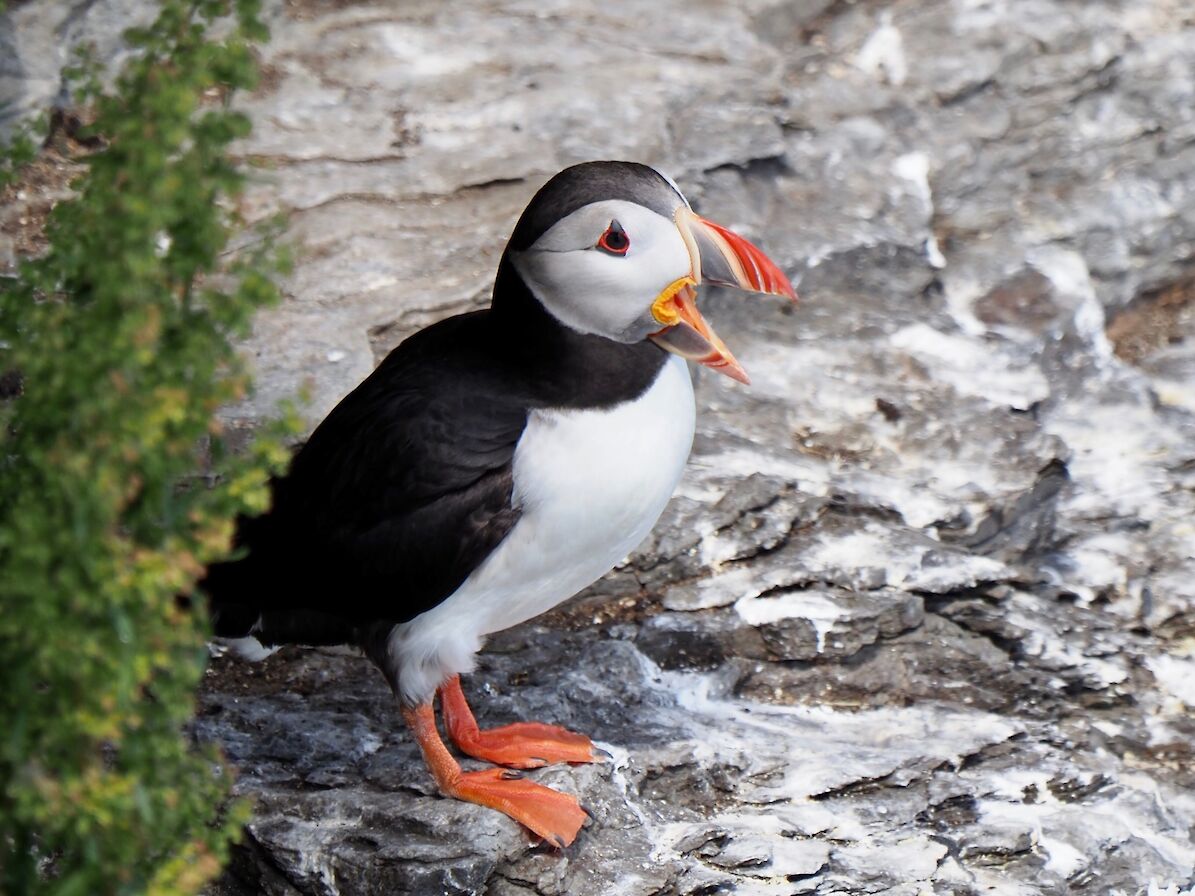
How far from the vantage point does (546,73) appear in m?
7.03

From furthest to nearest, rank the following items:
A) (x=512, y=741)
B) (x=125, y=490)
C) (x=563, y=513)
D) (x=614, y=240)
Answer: (x=512, y=741)
(x=563, y=513)
(x=614, y=240)
(x=125, y=490)

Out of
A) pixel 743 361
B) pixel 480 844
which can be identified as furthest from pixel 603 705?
pixel 743 361

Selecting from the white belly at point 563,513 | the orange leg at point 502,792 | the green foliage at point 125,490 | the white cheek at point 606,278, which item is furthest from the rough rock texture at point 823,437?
the white cheek at point 606,278

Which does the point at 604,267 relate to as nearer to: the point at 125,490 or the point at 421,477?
the point at 421,477

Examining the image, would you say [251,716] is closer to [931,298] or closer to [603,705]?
[603,705]

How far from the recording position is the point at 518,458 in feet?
12.8

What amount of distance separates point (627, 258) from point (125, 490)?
1.50 m

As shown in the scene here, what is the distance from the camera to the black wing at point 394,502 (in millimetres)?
3900

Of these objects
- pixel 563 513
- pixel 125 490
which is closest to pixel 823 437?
pixel 563 513

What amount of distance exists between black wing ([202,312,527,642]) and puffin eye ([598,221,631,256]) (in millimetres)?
434

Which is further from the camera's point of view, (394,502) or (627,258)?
(394,502)

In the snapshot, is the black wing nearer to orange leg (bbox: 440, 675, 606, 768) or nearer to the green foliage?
orange leg (bbox: 440, 675, 606, 768)

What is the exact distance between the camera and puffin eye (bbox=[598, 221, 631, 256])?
3773 millimetres

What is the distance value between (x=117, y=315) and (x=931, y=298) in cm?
439
